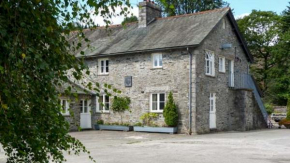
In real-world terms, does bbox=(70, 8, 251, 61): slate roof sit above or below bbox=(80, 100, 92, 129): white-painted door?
above

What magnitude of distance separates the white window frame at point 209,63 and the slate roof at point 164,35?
1.39 metres

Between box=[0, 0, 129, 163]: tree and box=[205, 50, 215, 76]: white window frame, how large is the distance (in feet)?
57.4

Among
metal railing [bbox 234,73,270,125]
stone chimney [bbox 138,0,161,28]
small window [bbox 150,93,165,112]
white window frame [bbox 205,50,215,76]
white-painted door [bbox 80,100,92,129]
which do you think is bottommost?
white-painted door [bbox 80,100,92,129]

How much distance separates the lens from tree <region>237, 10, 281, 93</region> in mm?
45906

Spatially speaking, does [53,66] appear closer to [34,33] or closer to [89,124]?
[34,33]

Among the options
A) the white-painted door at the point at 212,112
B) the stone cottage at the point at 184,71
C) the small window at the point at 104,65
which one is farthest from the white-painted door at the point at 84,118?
the white-painted door at the point at 212,112

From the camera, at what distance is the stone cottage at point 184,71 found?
20.2 m

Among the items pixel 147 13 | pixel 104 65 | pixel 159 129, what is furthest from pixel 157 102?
pixel 147 13

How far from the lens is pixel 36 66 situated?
3541 millimetres

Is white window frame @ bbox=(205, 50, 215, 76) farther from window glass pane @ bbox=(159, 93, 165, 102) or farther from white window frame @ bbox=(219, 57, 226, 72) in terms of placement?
window glass pane @ bbox=(159, 93, 165, 102)

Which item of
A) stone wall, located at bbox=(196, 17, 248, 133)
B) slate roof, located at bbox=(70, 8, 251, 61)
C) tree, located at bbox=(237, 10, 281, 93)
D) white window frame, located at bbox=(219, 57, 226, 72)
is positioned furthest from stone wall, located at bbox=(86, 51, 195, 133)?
tree, located at bbox=(237, 10, 281, 93)

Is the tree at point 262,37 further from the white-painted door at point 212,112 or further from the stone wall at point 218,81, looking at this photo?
the white-painted door at point 212,112

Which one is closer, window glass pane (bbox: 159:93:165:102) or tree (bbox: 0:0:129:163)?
tree (bbox: 0:0:129:163)

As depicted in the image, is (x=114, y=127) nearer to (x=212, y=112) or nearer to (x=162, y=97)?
(x=162, y=97)
